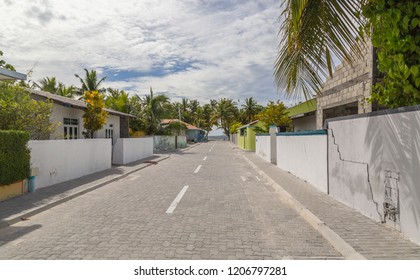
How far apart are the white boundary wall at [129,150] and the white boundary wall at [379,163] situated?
45.9ft

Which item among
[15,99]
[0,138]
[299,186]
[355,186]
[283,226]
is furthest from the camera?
[15,99]

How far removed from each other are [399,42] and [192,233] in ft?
14.9

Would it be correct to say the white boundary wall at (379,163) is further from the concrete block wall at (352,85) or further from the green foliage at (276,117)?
the green foliage at (276,117)

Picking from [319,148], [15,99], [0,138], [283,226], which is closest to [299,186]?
[319,148]

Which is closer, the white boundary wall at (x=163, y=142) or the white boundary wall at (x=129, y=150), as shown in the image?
the white boundary wall at (x=129, y=150)

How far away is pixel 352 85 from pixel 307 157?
297 cm

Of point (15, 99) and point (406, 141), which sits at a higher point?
point (15, 99)

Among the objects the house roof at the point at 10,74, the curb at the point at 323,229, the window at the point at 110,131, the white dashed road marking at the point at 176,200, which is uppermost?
the house roof at the point at 10,74

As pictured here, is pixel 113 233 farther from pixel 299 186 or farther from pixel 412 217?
pixel 299 186

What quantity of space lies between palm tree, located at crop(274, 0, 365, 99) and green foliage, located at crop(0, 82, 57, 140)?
8.82m

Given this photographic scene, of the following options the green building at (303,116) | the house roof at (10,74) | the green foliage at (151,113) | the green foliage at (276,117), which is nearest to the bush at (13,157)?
the house roof at (10,74)

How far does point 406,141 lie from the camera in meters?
4.72

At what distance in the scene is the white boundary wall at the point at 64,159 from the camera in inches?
387

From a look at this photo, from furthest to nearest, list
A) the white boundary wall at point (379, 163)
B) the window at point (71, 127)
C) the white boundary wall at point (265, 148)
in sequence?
the white boundary wall at point (265, 148)
the window at point (71, 127)
the white boundary wall at point (379, 163)
